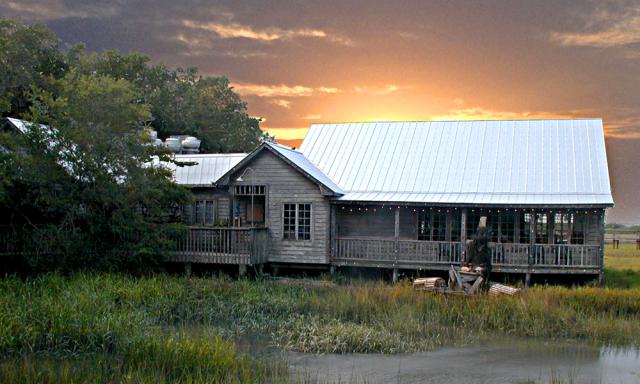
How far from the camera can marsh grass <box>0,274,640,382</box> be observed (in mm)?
12844

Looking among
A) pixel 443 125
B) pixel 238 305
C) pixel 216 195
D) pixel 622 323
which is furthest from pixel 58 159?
pixel 622 323

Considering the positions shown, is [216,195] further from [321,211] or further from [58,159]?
[58,159]

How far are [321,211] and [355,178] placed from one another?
2.46 meters

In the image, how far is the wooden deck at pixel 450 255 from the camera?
23.7 metres

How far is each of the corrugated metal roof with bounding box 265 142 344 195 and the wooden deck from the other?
2.04 metres

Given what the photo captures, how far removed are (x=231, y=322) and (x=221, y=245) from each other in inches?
302

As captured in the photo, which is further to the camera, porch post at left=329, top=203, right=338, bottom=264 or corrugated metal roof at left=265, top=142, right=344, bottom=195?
porch post at left=329, top=203, right=338, bottom=264

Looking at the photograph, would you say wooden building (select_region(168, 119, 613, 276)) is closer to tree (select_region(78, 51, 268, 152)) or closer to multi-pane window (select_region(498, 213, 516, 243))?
multi-pane window (select_region(498, 213, 516, 243))

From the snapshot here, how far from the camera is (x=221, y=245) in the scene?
25.6 meters

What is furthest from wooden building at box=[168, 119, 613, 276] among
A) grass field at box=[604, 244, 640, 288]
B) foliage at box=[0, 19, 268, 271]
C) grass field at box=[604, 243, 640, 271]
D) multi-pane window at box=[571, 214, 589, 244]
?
grass field at box=[604, 243, 640, 271]

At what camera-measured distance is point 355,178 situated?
2759cm

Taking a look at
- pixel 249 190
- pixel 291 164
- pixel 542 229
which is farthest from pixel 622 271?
pixel 249 190

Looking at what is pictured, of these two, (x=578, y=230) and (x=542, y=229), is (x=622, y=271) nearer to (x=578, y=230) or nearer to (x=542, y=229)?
(x=578, y=230)

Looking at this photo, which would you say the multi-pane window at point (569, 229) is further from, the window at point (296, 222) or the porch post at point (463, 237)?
the window at point (296, 222)
